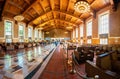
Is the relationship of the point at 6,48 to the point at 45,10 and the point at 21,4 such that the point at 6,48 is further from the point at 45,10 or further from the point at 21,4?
the point at 45,10

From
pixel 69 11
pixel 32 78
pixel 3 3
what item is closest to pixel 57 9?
pixel 69 11

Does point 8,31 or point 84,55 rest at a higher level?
point 8,31

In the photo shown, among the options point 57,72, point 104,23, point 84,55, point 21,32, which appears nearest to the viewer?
point 57,72

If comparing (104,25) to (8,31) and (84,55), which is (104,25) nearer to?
(84,55)

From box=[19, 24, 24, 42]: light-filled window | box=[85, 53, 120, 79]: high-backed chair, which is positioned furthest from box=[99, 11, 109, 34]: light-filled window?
box=[19, 24, 24, 42]: light-filled window

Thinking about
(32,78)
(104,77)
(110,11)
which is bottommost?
(32,78)

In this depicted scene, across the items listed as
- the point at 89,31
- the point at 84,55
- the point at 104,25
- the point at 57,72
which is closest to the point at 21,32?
the point at 89,31

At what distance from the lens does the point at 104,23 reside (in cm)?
1343

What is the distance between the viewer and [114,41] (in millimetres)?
11227

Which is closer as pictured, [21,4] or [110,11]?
[110,11]

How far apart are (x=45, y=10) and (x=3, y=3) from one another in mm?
7483

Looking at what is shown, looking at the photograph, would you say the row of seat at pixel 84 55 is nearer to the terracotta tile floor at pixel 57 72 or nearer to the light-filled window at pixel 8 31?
the terracotta tile floor at pixel 57 72

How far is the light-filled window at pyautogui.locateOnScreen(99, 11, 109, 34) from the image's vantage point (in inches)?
507

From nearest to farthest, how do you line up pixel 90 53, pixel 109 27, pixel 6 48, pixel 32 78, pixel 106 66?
pixel 106 66, pixel 32 78, pixel 90 53, pixel 109 27, pixel 6 48
